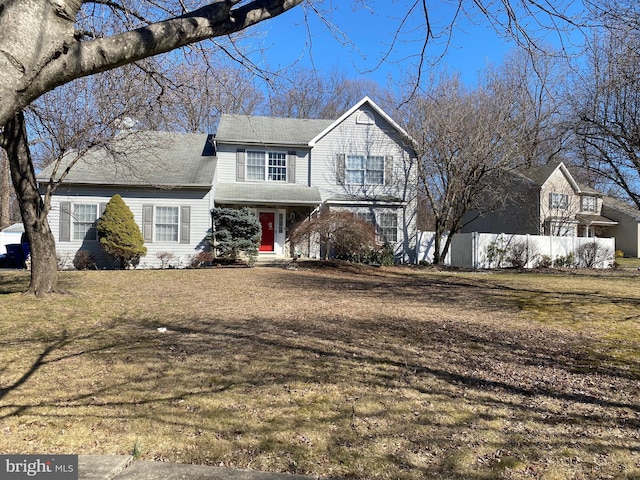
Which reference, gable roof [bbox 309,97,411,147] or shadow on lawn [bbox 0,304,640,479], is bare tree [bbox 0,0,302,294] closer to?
shadow on lawn [bbox 0,304,640,479]

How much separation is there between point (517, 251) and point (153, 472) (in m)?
21.1

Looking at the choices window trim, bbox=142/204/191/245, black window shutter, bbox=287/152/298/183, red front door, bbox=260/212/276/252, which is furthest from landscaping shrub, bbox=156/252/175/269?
Answer: black window shutter, bbox=287/152/298/183

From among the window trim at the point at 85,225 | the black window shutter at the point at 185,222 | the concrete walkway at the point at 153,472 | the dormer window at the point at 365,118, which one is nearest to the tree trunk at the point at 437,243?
the dormer window at the point at 365,118

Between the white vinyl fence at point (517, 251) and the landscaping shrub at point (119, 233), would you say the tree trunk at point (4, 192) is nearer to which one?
the landscaping shrub at point (119, 233)

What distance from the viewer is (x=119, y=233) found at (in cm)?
1622

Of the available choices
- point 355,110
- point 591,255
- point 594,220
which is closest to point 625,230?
point 594,220

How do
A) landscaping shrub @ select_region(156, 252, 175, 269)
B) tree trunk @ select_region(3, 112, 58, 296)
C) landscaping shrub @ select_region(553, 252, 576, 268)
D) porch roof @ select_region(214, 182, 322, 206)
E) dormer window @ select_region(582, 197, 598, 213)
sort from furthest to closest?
dormer window @ select_region(582, 197, 598, 213)
landscaping shrub @ select_region(553, 252, 576, 268)
porch roof @ select_region(214, 182, 322, 206)
landscaping shrub @ select_region(156, 252, 175, 269)
tree trunk @ select_region(3, 112, 58, 296)

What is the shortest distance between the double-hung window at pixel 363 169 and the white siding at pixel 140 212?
269 inches

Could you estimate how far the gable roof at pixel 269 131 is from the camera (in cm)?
1920

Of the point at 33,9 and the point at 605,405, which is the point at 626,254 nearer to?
the point at 605,405

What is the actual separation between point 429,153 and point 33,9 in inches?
753

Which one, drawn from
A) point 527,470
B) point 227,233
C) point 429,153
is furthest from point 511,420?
point 429,153

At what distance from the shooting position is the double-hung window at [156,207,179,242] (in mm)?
17453

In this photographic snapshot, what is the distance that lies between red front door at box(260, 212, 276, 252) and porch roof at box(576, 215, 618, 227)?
22.8 m
